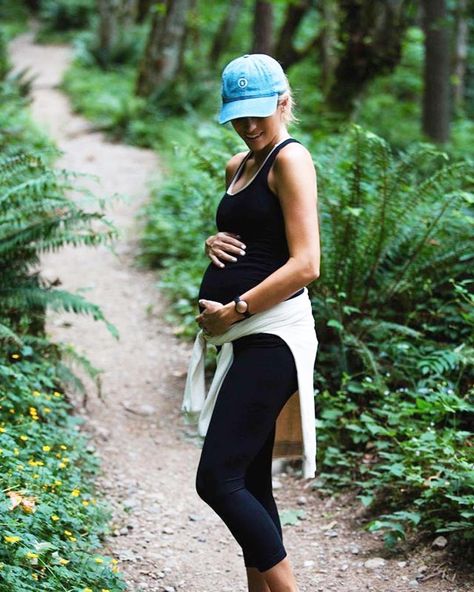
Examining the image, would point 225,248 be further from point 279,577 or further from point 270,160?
point 279,577

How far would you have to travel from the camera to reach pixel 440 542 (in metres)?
4.11

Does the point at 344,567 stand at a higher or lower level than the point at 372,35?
lower

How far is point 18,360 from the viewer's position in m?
5.60

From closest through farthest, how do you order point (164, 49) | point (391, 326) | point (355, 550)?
point (355, 550), point (391, 326), point (164, 49)

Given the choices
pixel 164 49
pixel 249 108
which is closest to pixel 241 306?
pixel 249 108

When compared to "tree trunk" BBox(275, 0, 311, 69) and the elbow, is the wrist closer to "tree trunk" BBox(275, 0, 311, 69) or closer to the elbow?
the elbow

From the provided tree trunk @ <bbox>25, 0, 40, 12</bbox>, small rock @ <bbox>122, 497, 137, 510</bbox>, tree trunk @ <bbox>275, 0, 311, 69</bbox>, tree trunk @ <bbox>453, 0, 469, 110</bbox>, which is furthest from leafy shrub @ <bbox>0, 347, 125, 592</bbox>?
tree trunk @ <bbox>25, 0, 40, 12</bbox>

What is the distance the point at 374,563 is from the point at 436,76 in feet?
41.8

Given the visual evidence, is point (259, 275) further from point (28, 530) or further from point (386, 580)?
point (386, 580)

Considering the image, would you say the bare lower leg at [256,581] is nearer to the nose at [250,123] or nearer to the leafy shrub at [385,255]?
the nose at [250,123]

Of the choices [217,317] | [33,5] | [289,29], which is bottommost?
[217,317]

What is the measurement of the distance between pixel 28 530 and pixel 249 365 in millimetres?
1314

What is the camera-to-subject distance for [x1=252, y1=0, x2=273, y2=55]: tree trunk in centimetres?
1530

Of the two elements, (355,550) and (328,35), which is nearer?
(355,550)
